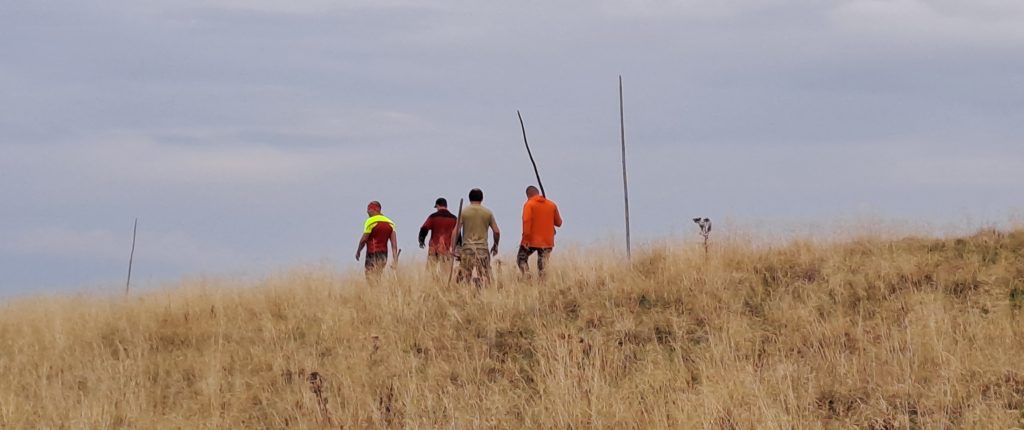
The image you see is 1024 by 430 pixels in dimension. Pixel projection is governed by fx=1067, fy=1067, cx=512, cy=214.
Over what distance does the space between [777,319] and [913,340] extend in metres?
1.61

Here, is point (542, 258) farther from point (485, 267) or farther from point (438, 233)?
point (438, 233)

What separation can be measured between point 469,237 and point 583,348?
3939 millimetres

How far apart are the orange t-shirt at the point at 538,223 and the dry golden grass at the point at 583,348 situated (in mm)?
475

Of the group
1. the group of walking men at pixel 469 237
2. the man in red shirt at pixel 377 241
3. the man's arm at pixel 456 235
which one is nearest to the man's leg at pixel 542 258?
the group of walking men at pixel 469 237

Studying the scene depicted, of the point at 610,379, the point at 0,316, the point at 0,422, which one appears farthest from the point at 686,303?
the point at 0,316

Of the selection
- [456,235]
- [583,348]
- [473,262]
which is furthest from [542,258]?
[583,348]

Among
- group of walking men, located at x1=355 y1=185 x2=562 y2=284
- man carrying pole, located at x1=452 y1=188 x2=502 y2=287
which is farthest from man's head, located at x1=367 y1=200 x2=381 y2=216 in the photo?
man carrying pole, located at x1=452 y1=188 x2=502 y2=287

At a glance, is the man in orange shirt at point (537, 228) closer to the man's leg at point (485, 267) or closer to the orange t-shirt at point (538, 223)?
the orange t-shirt at point (538, 223)

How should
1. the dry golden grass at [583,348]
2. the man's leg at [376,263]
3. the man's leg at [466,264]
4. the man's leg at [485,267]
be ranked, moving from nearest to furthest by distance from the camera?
the dry golden grass at [583,348]
the man's leg at [466,264]
the man's leg at [485,267]
the man's leg at [376,263]

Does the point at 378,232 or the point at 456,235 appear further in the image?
the point at 378,232

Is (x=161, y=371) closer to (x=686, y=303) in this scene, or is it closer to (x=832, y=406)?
(x=686, y=303)

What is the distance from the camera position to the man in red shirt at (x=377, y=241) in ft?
50.1

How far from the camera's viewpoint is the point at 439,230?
1534 cm

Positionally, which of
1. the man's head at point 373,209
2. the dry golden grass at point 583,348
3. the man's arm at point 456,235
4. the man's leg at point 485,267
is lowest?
the dry golden grass at point 583,348
